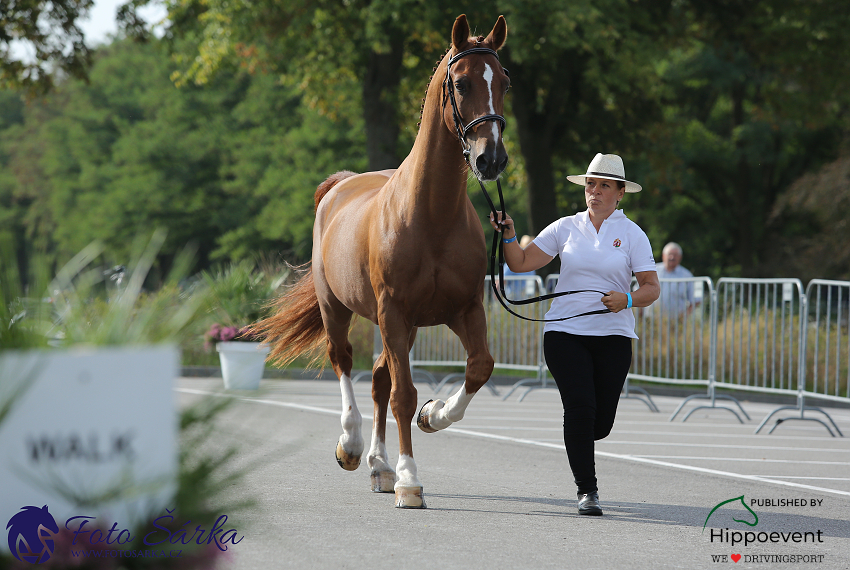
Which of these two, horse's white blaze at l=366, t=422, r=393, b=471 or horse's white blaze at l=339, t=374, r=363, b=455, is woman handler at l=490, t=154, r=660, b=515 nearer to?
horse's white blaze at l=366, t=422, r=393, b=471

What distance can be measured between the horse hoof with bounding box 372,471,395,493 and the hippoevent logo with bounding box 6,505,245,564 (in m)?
4.03

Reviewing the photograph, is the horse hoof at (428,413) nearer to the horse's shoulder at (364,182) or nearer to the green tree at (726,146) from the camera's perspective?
the horse's shoulder at (364,182)

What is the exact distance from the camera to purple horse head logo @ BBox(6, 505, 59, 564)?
89.7 inches

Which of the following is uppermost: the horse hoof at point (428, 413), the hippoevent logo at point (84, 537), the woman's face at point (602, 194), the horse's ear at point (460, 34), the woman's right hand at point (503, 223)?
the horse's ear at point (460, 34)

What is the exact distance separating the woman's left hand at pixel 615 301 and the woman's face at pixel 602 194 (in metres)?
0.60

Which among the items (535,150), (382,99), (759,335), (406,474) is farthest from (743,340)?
(535,150)

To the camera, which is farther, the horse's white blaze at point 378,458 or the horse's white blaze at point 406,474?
the horse's white blaze at point 378,458

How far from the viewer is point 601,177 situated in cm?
609

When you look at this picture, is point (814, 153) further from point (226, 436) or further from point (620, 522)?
point (226, 436)

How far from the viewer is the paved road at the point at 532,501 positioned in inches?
175

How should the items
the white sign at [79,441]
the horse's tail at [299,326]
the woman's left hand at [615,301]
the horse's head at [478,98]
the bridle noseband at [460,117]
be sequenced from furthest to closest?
the horse's tail at [299,326], the woman's left hand at [615,301], the bridle noseband at [460,117], the horse's head at [478,98], the white sign at [79,441]

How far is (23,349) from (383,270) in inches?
146

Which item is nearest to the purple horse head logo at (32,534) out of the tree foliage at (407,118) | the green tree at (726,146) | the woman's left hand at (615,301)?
the tree foliage at (407,118)

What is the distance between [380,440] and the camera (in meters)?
6.51
